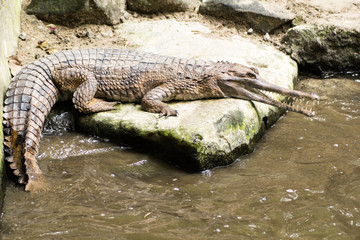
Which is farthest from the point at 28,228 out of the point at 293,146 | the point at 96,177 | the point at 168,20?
the point at 168,20

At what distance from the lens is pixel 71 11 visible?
6.33 m

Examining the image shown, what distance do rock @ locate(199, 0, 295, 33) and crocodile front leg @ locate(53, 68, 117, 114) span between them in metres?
3.29

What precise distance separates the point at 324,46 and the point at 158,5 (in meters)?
2.99

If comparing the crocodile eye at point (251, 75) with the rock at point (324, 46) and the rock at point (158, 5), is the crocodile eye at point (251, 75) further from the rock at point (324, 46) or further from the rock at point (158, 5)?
the rock at point (158, 5)

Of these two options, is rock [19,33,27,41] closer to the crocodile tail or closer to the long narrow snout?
the crocodile tail

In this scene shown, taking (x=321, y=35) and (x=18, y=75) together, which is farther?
(x=321, y=35)

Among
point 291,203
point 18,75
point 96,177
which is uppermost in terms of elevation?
point 18,75

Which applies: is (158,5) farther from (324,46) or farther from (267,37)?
(324,46)

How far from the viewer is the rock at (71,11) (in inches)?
248

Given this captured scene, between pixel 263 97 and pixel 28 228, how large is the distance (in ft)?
9.86

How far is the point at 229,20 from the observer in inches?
276

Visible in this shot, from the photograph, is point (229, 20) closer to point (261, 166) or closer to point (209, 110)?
point (209, 110)

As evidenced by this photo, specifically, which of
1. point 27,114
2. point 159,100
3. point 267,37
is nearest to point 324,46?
point 267,37

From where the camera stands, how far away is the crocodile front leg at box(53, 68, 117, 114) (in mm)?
4523
